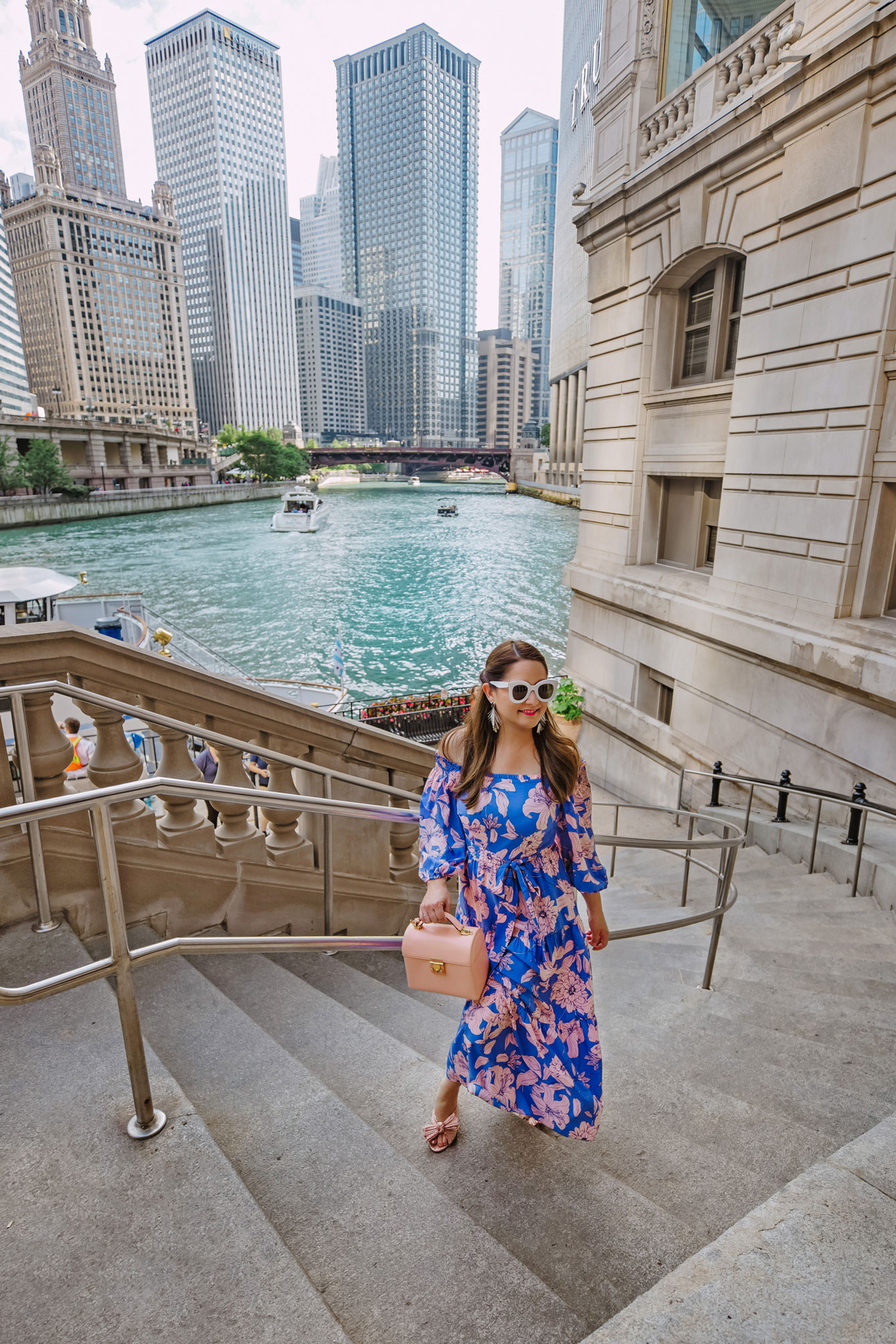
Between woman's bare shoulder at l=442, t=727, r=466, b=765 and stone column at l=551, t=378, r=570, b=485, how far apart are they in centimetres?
8712

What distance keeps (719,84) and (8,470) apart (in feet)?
250

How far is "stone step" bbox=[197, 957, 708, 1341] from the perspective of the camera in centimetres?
193

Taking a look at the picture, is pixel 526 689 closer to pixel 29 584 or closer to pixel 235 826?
pixel 235 826

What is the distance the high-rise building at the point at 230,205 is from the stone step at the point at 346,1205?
182 meters

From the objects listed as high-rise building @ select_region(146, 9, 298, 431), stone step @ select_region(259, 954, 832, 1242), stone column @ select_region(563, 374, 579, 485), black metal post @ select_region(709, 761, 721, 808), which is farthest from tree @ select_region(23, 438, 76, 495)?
high-rise building @ select_region(146, 9, 298, 431)

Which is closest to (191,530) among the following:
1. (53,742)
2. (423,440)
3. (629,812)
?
(629,812)

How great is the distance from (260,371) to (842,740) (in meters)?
185

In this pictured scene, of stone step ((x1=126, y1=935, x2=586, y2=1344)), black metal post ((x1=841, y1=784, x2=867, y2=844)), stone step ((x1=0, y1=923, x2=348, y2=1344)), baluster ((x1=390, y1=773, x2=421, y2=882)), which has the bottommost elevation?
black metal post ((x1=841, y1=784, x2=867, y2=844))

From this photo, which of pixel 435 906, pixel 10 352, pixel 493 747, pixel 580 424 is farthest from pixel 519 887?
pixel 10 352

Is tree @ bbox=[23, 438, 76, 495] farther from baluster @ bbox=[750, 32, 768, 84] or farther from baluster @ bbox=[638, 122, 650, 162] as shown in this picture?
baluster @ bbox=[750, 32, 768, 84]

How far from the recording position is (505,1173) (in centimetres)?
233

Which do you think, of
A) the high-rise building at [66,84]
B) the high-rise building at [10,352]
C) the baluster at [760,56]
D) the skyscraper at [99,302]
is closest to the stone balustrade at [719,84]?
the baluster at [760,56]

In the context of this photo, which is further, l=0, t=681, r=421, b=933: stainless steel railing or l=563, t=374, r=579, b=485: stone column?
Answer: l=563, t=374, r=579, b=485: stone column

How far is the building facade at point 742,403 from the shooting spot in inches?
289
